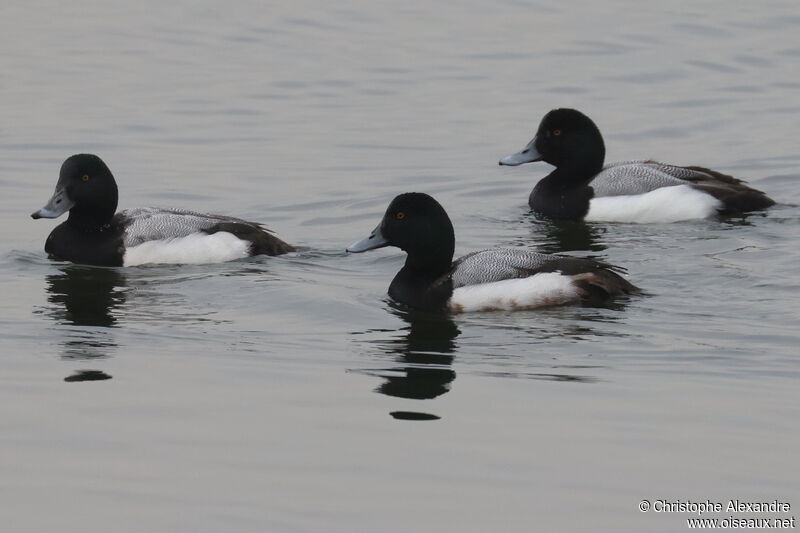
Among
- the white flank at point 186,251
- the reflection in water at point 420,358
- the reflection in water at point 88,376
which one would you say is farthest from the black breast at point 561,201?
the reflection in water at point 88,376

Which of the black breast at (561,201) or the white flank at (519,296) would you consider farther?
the black breast at (561,201)

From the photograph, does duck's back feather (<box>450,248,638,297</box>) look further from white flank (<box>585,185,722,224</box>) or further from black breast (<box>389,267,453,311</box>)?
white flank (<box>585,185,722,224</box>)

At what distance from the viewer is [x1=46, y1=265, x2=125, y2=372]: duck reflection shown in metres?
10.2

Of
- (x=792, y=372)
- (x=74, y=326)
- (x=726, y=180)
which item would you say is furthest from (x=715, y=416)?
(x=726, y=180)

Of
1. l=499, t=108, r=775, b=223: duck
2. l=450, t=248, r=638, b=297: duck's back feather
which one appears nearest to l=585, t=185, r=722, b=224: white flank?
l=499, t=108, r=775, b=223: duck

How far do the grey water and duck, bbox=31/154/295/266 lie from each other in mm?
140

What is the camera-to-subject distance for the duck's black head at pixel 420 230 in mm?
11703

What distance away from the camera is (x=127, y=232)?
43.7ft

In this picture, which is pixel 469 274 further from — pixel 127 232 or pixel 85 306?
pixel 127 232

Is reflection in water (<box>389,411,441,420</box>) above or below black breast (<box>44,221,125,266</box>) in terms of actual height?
below

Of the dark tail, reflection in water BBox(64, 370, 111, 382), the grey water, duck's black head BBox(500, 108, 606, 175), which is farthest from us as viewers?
duck's black head BBox(500, 108, 606, 175)

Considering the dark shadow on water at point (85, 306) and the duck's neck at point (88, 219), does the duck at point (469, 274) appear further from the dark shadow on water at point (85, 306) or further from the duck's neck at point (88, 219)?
the duck's neck at point (88, 219)

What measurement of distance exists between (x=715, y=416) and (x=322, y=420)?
1989 mm

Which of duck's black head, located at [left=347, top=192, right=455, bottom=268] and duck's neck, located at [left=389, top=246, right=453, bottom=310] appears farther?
duck's black head, located at [left=347, top=192, right=455, bottom=268]
